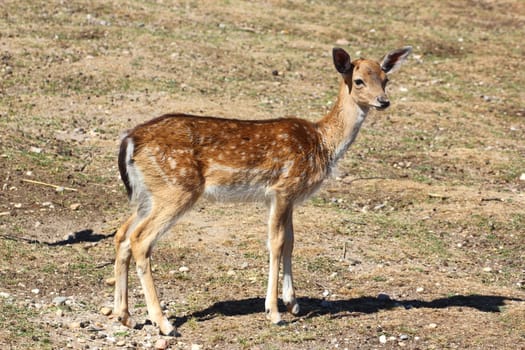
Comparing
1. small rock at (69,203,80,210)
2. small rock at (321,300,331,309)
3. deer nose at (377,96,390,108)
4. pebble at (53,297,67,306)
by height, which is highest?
deer nose at (377,96,390,108)

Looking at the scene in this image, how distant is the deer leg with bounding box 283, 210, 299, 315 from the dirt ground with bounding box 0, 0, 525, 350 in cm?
15

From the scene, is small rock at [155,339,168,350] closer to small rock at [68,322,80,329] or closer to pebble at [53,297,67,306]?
small rock at [68,322,80,329]

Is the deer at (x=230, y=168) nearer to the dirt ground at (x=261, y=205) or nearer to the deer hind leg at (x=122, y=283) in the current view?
the deer hind leg at (x=122, y=283)

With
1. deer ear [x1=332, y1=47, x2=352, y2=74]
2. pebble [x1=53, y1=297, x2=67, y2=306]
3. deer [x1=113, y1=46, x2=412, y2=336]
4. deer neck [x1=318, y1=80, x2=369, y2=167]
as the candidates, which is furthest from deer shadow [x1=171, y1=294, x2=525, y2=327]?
deer ear [x1=332, y1=47, x2=352, y2=74]

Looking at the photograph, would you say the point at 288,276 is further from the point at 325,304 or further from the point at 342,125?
the point at 342,125

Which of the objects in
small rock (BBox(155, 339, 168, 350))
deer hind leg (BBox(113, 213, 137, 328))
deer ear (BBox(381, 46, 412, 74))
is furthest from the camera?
deer ear (BBox(381, 46, 412, 74))

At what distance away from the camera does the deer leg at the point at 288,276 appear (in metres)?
9.54

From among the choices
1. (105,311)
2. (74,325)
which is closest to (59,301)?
(105,311)

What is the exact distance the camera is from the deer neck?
9977mm

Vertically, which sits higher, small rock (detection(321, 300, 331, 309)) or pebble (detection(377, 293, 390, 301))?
pebble (detection(377, 293, 390, 301))

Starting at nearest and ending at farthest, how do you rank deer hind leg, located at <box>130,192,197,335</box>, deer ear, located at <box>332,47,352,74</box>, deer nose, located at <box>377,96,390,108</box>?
deer hind leg, located at <box>130,192,197,335</box> < deer nose, located at <box>377,96,390,108</box> < deer ear, located at <box>332,47,352,74</box>

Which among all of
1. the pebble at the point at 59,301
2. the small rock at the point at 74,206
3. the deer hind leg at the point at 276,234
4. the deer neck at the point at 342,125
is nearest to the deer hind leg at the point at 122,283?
the pebble at the point at 59,301

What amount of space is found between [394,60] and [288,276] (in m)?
2.57

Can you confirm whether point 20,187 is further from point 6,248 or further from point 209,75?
point 209,75
